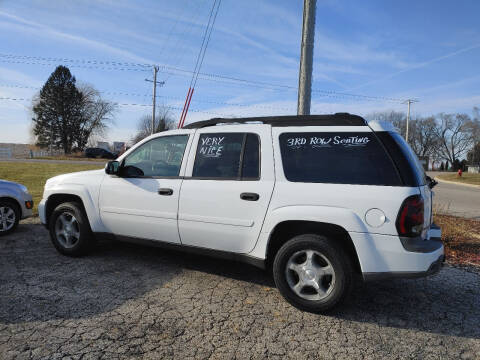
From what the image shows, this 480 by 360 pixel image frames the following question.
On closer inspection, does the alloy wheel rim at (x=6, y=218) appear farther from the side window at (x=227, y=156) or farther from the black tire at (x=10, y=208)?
the side window at (x=227, y=156)

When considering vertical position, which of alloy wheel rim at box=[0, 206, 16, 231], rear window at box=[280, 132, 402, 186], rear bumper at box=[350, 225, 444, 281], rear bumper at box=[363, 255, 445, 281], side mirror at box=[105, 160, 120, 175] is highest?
rear window at box=[280, 132, 402, 186]

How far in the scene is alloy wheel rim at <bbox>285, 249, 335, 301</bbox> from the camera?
3313 millimetres

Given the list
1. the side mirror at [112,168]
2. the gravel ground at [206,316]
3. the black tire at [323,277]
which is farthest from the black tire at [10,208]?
the black tire at [323,277]

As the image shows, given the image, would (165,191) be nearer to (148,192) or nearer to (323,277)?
(148,192)

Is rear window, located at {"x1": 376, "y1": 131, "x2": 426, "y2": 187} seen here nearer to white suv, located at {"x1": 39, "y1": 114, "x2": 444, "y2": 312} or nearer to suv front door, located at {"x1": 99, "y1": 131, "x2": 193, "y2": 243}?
white suv, located at {"x1": 39, "y1": 114, "x2": 444, "y2": 312}

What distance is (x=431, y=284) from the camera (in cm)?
426

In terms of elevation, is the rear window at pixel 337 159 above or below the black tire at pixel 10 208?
above

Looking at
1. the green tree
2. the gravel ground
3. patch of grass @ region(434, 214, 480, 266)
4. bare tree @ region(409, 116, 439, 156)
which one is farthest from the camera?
bare tree @ region(409, 116, 439, 156)

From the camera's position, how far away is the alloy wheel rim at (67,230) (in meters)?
4.86

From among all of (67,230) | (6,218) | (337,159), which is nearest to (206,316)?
(337,159)

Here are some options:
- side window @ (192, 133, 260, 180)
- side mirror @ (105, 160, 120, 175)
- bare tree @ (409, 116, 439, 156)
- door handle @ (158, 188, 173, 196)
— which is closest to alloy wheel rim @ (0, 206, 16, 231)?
side mirror @ (105, 160, 120, 175)

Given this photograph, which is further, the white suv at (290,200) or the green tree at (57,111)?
the green tree at (57,111)

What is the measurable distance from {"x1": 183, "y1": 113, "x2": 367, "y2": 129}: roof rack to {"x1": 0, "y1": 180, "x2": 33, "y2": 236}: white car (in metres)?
4.13

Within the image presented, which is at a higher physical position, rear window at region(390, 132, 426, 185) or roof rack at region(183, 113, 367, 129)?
roof rack at region(183, 113, 367, 129)
